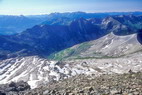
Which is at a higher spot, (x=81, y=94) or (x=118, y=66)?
(x=81, y=94)

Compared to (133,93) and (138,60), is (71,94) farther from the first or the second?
(138,60)

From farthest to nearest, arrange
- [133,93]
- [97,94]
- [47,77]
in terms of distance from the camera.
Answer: [47,77], [97,94], [133,93]

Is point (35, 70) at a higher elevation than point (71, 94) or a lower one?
lower

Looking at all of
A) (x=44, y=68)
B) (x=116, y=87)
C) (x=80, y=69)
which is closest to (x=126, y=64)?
(x=80, y=69)

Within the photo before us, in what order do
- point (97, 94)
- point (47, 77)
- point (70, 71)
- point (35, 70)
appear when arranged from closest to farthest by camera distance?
point (97, 94) → point (47, 77) → point (70, 71) → point (35, 70)

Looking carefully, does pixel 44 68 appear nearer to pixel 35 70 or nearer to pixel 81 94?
pixel 35 70

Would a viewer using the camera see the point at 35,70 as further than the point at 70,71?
Yes

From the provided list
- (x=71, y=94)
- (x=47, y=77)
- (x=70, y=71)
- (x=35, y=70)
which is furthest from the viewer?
(x=35, y=70)

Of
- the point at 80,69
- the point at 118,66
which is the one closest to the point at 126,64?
the point at 118,66

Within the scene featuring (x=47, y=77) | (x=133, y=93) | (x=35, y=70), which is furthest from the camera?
(x=35, y=70)
